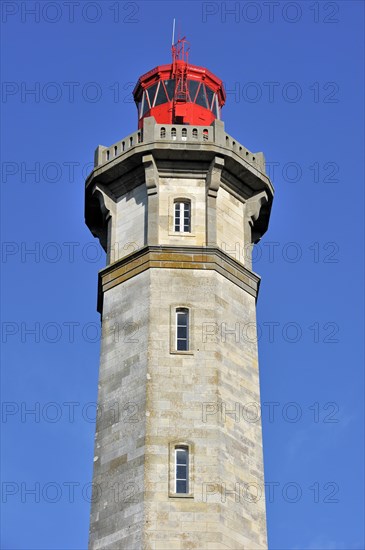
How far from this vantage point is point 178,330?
153 feet

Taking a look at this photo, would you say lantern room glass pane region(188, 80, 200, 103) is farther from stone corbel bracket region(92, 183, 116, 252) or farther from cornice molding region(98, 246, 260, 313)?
cornice molding region(98, 246, 260, 313)

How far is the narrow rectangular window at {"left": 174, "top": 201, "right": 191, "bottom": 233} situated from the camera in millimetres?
49094

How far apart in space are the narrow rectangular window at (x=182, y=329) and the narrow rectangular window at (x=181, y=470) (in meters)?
3.69

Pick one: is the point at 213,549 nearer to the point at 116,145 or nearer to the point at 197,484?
the point at 197,484

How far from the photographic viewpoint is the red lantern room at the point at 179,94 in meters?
53.6

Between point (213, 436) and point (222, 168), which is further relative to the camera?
point (222, 168)

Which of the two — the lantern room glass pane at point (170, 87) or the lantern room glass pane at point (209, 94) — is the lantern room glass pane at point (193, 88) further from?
the lantern room glass pane at point (170, 87)

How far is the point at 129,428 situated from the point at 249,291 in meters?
7.24

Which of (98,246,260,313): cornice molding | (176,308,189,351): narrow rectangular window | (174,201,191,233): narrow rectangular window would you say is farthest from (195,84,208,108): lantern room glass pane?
(176,308,189,351): narrow rectangular window

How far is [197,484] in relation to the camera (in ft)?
142

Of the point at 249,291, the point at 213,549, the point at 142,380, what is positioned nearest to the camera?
the point at 213,549

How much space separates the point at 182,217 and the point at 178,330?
4.68m

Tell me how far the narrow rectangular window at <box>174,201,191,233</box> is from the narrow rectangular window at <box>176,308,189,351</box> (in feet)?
11.2

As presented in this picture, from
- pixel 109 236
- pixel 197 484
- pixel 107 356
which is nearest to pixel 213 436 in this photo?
pixel 197 484
